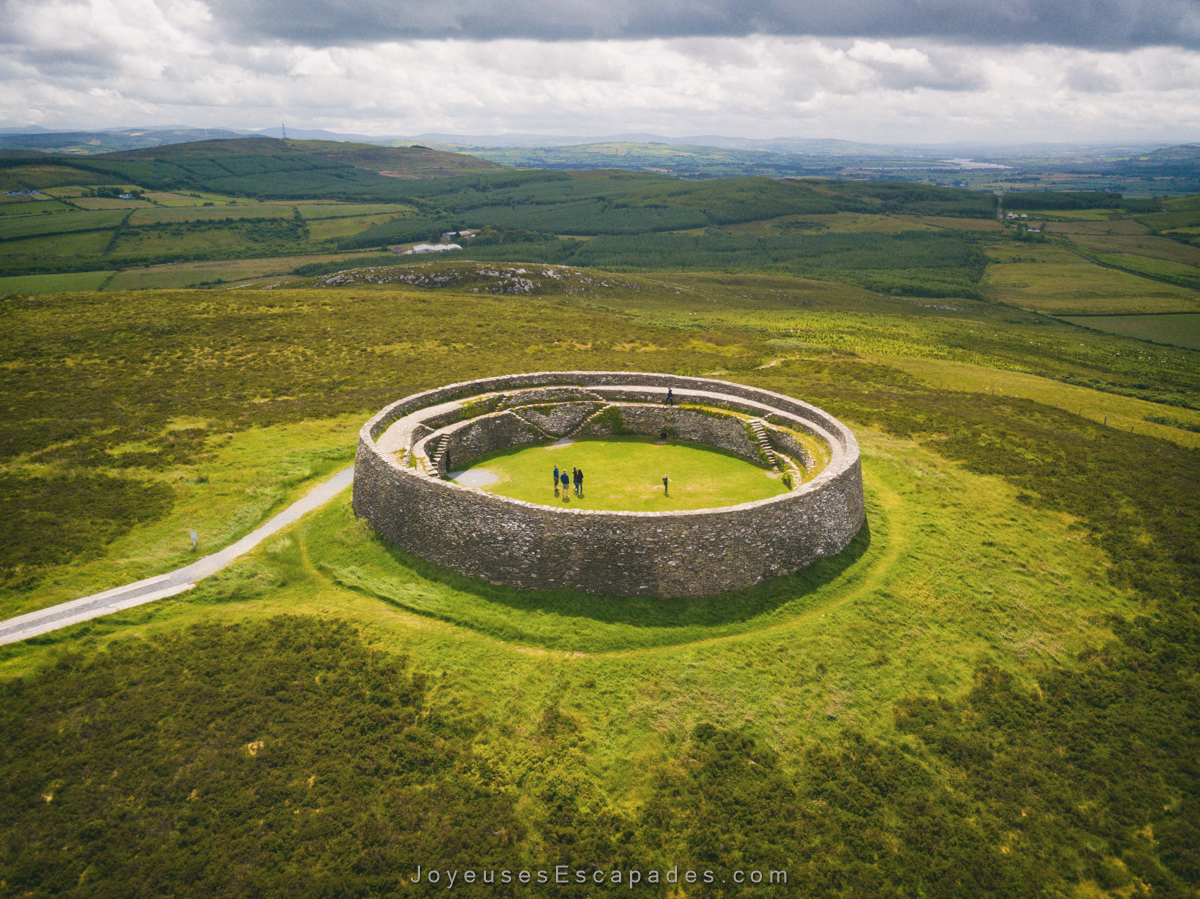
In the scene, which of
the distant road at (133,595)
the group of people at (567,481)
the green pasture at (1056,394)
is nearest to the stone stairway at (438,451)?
the group of people at (567,481)

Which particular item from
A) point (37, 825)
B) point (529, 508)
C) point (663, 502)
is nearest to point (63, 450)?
point (37, 825)

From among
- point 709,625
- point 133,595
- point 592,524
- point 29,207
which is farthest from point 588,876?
point 29,207

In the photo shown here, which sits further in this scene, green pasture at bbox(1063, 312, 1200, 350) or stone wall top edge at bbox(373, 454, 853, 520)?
green pasture at bbox(1063, 312, 1200, 350)

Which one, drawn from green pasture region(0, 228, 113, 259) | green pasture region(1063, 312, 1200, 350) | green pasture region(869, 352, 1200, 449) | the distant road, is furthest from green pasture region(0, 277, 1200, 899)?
green pasture region(0, 228, 113, 259)

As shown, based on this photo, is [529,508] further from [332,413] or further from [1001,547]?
[332,413]

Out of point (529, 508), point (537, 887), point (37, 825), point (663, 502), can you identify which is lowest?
point (537, 887)

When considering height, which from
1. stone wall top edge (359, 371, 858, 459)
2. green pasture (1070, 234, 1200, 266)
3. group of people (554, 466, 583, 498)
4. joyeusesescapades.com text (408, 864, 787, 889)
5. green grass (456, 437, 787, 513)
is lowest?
joyeusesescapades.com text (408, 864, 787, 889)

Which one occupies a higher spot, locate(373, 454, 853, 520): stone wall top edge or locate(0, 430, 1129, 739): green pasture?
locate(373, 454, 853, 520): stone wall top edge

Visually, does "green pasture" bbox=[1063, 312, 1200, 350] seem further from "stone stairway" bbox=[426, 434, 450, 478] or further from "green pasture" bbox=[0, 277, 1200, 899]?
"stone stairway" bbox=[426, 434, 450, 478]
